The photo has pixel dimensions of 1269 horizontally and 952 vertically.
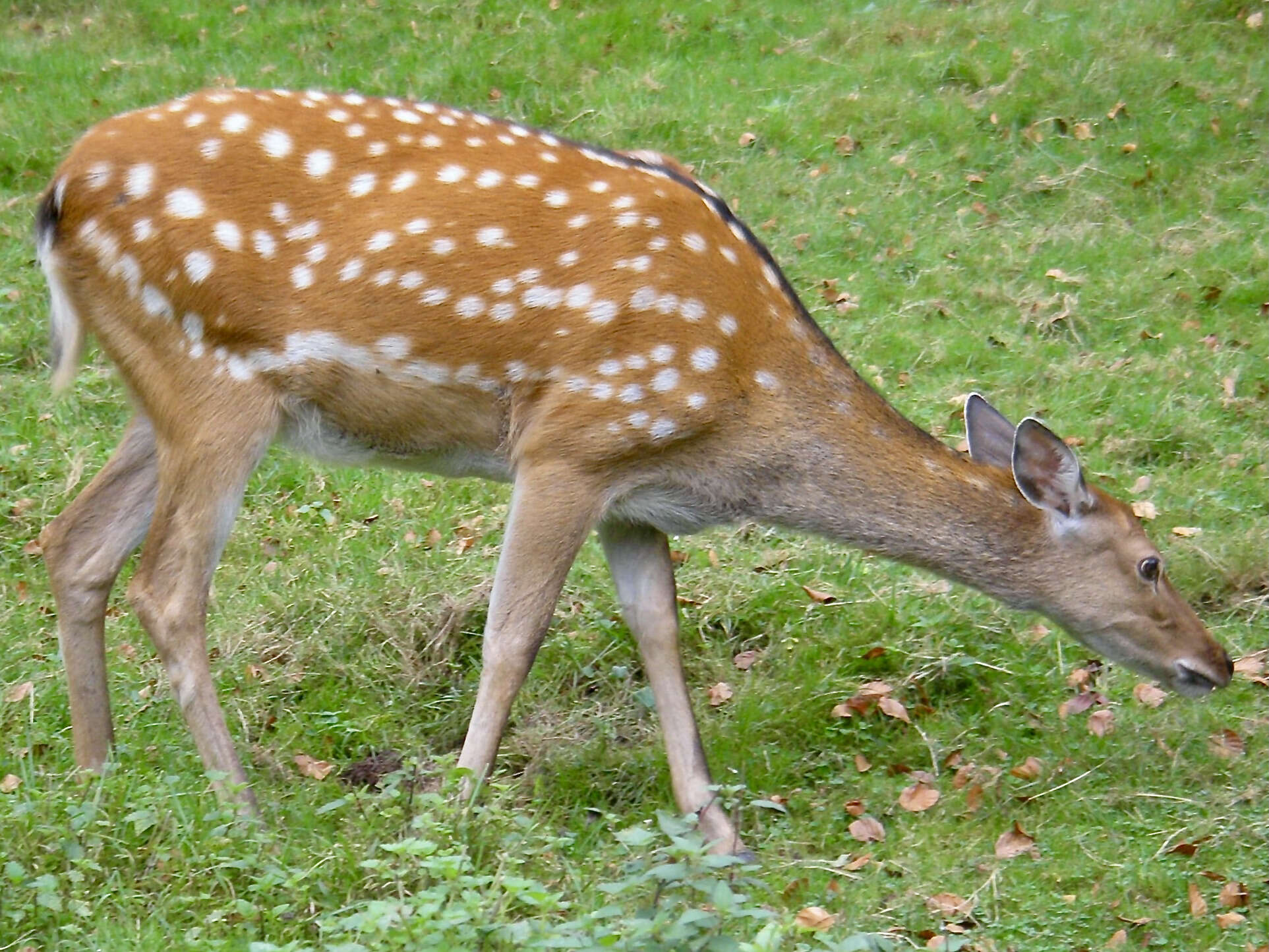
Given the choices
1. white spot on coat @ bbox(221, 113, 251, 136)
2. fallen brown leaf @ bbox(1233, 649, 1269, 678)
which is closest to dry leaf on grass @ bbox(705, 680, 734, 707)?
fallen brown leaf @ bbox(1233, 649, 1269, 678)

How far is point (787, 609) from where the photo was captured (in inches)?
232

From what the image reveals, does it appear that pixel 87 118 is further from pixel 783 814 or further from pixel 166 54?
pixel 783 814

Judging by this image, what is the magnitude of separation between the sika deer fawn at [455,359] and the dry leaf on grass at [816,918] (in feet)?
1.52

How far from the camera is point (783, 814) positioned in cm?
506

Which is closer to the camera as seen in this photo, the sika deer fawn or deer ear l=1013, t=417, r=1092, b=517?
the sika deer fawn

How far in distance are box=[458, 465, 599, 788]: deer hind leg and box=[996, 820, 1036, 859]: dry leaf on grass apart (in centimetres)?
146

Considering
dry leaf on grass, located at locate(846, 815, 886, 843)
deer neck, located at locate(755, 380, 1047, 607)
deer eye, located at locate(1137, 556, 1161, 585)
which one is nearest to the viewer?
dry leaf on grass, located at locate(846, 815, 886, 843)

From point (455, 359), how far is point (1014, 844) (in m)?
2.14

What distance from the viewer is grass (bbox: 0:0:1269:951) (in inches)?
158

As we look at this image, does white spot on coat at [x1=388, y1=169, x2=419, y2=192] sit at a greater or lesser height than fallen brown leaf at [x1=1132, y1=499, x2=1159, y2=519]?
greater

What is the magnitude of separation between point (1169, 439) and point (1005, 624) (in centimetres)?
168

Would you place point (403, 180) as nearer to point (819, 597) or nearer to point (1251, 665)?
point (819, 597)

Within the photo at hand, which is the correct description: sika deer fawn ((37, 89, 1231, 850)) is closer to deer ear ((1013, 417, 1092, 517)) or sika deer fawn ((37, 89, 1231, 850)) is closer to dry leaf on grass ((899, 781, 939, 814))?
deer ear ((1013, 417, 1092, 517))

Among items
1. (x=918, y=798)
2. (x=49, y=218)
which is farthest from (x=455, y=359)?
(x=918, y=798)
